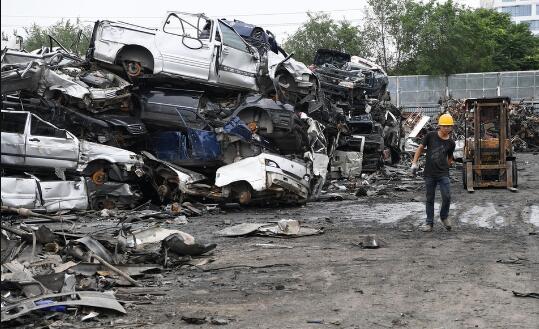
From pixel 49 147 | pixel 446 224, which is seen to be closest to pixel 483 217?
pixel 446 224

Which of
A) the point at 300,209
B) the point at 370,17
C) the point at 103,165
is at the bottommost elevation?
the point at 300,209

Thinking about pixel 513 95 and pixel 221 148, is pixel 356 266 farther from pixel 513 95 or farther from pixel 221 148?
pixel 513 95

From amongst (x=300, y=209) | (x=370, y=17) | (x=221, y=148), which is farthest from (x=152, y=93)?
(x=370, y=17)

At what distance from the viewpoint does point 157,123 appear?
14305 millimetres

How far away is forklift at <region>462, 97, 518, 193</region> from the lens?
1516cm

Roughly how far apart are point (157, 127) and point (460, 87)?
31433 millimetres

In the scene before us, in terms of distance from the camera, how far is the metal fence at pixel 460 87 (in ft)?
132

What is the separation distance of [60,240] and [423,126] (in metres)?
24.6

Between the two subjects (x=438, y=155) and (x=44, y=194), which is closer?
(x=438, y=155)

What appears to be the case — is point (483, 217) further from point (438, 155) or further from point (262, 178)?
point (262, 178)

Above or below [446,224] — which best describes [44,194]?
above

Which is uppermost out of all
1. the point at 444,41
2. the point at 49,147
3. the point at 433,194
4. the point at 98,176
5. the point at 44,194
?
the point at 444,41

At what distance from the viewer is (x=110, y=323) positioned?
5031 millimetres

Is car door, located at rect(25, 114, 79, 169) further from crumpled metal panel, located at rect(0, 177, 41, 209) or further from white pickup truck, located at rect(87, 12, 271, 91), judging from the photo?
white pickup truck, located at rect(87, 12, 271, 91)
